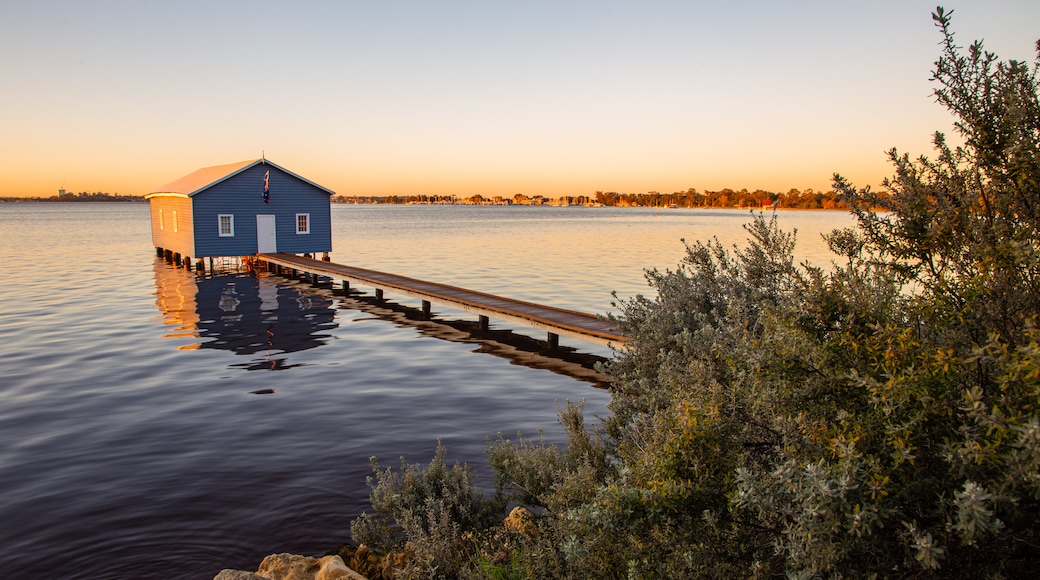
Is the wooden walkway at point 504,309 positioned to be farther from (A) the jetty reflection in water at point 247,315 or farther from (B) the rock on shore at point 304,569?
(B) the rock on shore at point 304,569

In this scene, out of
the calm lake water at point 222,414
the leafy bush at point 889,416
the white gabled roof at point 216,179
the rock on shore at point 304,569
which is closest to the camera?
the leafy bush at point 889,416

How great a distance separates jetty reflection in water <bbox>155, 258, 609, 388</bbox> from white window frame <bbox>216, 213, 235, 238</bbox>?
146 inches

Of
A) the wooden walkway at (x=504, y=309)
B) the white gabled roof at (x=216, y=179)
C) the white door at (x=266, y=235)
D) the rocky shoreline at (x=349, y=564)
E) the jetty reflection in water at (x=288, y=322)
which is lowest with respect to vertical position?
the jetty reflection in water at (x=288, y=322)

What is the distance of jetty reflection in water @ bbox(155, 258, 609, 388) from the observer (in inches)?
669

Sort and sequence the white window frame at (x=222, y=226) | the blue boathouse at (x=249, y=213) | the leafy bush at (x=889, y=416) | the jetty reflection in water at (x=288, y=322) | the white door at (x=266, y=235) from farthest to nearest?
the white door at (x=266, y=235)
the white window frame at (x=222, y=226)
the blue boathouse at (x=249, y=213)
the jetty reflection in water at (x=288, y=322)
the leafy bush at (x=889, y=416)

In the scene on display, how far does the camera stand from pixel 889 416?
114 inches

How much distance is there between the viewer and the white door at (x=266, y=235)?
37.7 m

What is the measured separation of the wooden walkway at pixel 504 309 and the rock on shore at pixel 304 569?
4055 millimetres

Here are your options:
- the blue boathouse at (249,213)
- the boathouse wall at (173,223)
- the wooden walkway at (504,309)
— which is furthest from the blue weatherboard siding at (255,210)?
the wooden walkway at (504,309)

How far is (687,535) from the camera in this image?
353 cm

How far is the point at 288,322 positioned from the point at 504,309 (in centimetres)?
805

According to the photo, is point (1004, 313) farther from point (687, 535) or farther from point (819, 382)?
point (687, 535)

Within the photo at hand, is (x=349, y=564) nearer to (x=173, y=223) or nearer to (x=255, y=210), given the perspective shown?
(x=255, y=210)

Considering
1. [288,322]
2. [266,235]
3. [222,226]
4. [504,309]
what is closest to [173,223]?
[222,226]
